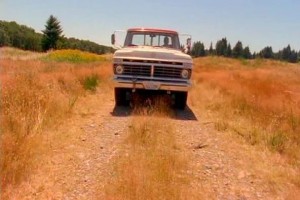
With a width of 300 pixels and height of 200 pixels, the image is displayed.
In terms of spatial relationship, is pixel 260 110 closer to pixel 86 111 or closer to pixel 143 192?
pixel 86 111

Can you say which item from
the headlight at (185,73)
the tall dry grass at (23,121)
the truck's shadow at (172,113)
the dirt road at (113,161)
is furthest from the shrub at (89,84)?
the dirt road at (113,161)

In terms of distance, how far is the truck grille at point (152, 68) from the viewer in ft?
28.3

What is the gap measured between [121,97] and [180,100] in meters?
1.62

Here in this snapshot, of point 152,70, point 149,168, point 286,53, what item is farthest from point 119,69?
point 286,53

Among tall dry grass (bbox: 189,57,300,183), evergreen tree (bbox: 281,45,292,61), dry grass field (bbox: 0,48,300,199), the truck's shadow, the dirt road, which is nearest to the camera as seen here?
dry grass field (bbox: 0,48,300,199)

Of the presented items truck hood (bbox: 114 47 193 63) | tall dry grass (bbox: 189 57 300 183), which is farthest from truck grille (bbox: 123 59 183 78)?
tall dry grass (bbox: 189 57 300 183)

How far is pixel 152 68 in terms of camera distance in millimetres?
A: 8664

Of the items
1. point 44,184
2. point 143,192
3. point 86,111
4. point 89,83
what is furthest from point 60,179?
point 89,83

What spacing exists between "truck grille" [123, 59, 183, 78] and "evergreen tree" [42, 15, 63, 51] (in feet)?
212

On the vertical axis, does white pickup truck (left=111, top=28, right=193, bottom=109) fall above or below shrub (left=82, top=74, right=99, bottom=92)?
above

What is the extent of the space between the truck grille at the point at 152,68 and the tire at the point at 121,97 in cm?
62

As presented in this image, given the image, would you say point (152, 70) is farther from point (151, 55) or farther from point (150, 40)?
point (150, 40)

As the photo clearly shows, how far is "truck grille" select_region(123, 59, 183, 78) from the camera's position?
864 cm

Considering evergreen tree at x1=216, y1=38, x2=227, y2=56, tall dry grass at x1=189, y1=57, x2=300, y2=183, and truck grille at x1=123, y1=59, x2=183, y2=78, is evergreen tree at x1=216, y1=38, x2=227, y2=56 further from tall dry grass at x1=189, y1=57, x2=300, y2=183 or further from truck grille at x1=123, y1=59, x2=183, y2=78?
truck grille at x1=123, y1=59, x2=183, y2=78
